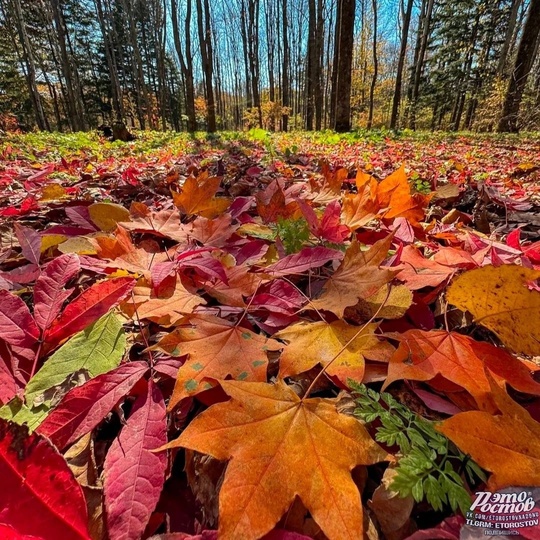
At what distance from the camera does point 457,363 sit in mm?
521

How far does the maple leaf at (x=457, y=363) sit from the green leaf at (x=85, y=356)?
43 cm

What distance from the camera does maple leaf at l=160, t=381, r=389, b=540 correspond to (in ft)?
1.15

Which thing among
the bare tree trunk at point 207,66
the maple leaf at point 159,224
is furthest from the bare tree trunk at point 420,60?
the maple leaf at point 159,224

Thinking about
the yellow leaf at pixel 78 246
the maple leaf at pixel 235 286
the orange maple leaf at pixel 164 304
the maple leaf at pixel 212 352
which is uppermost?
the yellow leaf at pixel 78 246

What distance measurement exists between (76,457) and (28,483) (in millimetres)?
116

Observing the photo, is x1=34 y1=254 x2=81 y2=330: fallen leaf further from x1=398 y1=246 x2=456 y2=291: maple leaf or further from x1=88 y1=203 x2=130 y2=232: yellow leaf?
x1=398 y1=246 x2=456 y2=291: maple leaf

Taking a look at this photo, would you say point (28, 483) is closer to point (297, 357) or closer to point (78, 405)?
point (78, 405)

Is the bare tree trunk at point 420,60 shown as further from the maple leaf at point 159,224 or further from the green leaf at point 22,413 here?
the green leaf at point 22,413

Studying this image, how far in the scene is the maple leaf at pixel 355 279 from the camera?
64 cm

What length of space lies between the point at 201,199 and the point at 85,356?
31.5 inches

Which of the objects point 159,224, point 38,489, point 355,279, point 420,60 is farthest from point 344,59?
point 420,60

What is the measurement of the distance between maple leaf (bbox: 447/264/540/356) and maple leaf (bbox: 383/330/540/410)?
1.3 inches

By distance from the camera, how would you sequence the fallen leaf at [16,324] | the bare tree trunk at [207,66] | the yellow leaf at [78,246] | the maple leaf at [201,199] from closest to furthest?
the fallen leaf at [16,324], the yellow leaf at [78,246], the maple leaf at [201,199], the bare tree trunk at [207,66]

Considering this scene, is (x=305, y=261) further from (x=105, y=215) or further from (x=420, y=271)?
(x=105, y=215)
